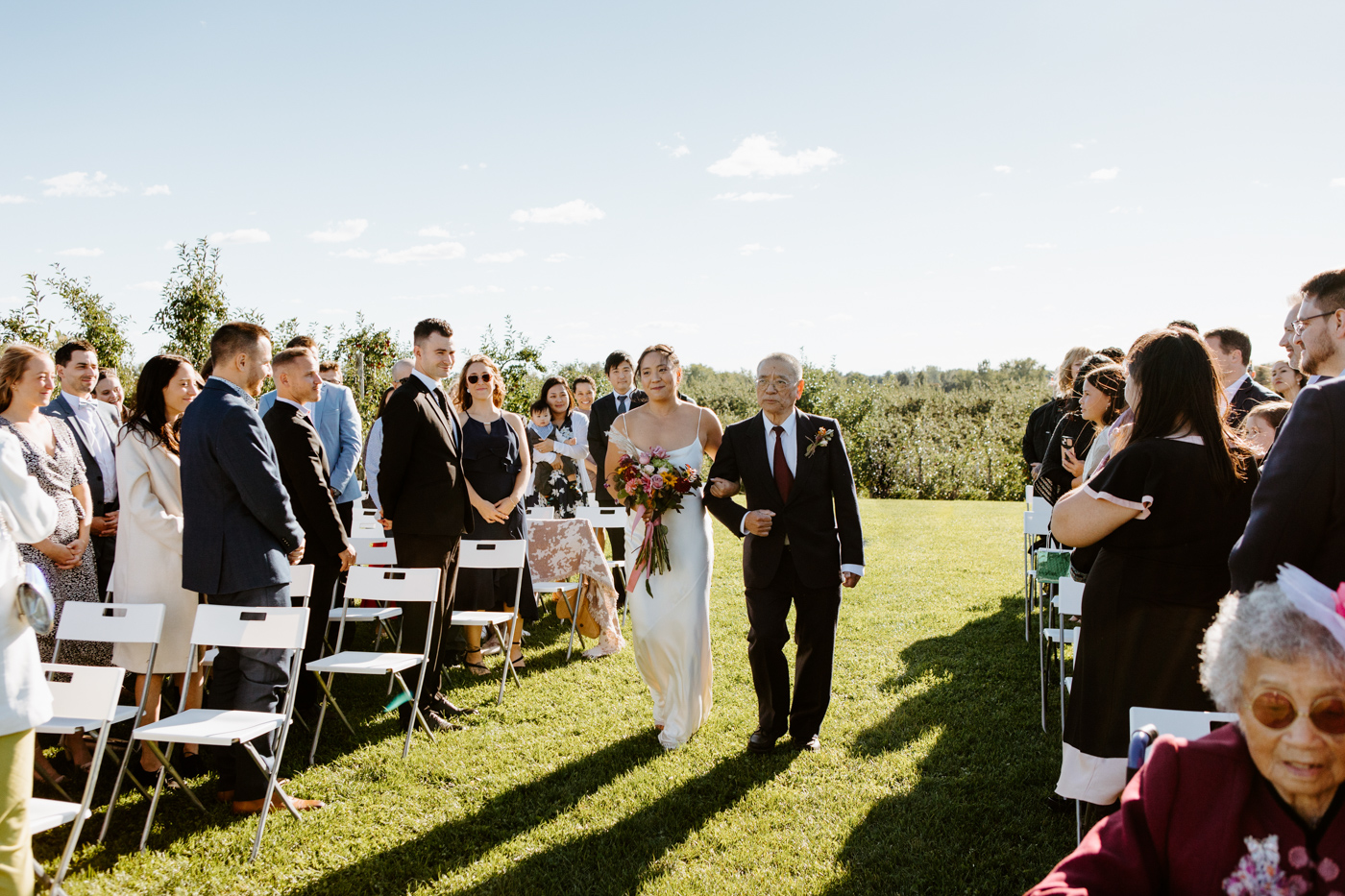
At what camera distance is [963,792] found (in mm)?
4398

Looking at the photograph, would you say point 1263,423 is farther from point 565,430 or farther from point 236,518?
point 565,430

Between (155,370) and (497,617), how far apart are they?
2.82 metres

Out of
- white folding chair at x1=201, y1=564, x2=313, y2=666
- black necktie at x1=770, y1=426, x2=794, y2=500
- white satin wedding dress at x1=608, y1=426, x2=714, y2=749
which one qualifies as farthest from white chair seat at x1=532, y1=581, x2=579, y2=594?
black necktie at x1=770, y1=426, x2=794, y2=500

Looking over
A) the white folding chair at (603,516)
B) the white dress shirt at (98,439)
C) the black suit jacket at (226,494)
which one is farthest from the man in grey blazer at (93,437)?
the white folding chair at (603,516)

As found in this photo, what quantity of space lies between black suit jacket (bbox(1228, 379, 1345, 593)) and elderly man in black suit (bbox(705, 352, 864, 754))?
2.75 m

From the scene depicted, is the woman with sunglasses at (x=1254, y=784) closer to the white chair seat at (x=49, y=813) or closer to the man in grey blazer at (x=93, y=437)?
the white chair seat at (x=49, y=813)

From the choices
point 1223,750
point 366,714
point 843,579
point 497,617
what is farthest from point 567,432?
point 1223,750

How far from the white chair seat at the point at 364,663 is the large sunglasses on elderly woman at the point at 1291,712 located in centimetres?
417

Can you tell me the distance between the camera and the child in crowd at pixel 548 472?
9273 millimetres

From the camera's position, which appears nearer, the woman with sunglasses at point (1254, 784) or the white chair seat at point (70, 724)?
the woman with sunglasses at point (1254, 784)

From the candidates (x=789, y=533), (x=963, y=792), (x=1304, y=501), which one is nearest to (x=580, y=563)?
(x=789, y=533)

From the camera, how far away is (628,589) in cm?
534

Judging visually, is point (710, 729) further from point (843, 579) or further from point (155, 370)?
point (155, 370)

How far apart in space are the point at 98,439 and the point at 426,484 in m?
2.32
